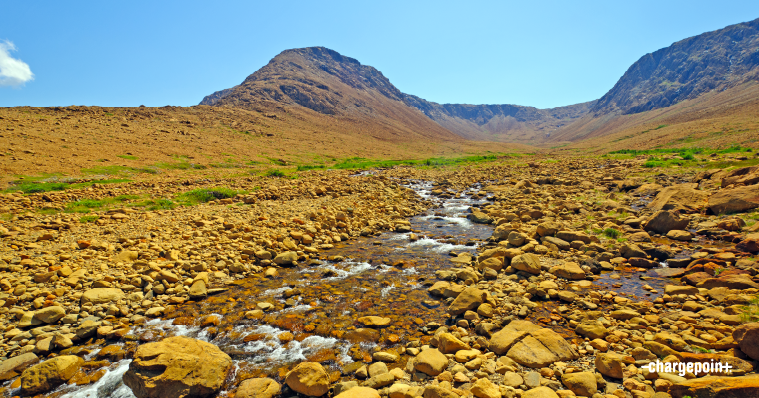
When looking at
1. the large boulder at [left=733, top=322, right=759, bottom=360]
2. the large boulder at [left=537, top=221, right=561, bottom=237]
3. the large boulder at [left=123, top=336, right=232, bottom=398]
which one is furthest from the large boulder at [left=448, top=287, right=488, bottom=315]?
the large boulder at [left=537, top=221, right=561, bottom=237]

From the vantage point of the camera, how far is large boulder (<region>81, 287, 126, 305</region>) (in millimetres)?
7555

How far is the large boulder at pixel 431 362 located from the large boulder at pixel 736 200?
14.8 metres

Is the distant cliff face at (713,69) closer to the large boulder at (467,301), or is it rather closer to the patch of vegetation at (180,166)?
the large boulder at (467,301)

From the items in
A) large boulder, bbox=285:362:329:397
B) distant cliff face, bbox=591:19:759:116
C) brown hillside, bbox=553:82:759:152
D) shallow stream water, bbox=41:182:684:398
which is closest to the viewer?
large boulder, bbox=285:362:329:397

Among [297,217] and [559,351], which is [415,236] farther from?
[559,351]

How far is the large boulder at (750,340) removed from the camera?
4.22 meters

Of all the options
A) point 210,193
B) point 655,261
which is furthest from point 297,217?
point 655,261

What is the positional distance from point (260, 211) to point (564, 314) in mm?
14938

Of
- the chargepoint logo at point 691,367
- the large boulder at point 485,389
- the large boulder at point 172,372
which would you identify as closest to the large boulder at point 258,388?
the large boulder at point 172,372

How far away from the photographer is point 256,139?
6212cm

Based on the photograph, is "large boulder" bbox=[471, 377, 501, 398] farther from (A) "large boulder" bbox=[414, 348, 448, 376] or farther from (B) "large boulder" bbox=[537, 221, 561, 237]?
(B) "large boulder" bbox=[537, 221, 561, 237]

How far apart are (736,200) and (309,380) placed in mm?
17502

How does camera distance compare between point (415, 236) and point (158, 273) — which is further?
point (415, 236)

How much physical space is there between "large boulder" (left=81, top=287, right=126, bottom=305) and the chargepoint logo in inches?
465
